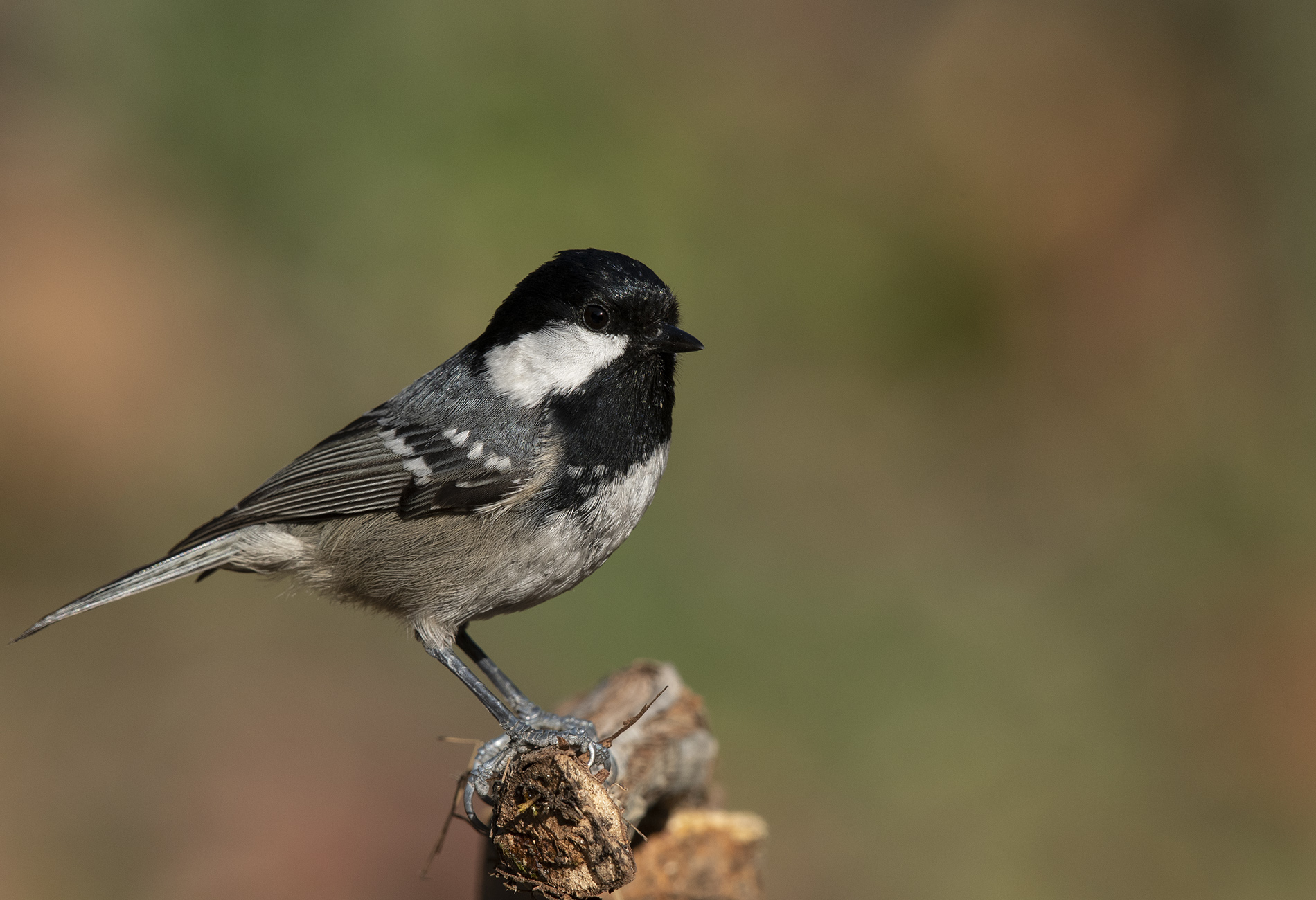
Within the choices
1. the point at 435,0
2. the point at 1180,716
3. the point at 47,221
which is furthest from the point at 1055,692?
the point at 47,221

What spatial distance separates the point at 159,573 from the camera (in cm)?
373

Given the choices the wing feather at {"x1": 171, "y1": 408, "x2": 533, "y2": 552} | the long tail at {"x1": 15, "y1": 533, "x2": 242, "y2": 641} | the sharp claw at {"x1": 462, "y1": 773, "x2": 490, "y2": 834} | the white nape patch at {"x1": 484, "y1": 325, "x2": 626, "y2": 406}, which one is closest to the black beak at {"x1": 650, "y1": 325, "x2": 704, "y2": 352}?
the white nape patch at {"x1": 484, "y1": 325, "x2": 626, "y2": 406}

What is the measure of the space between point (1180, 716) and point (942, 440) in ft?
8.81

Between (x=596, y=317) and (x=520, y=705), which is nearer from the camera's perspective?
(x=596, y=317)

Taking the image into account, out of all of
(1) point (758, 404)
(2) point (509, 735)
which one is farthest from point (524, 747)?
(1) point (758, 404)

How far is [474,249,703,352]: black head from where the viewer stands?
351 centimetres

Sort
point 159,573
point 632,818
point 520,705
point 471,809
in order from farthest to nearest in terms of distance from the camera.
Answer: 1. point 520,705
2. point 159,573
3. point 471,809
4. point 632,818

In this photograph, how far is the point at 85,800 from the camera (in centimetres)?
559

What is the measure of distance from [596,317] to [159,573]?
5.96 feet

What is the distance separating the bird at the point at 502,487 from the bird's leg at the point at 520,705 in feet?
0.04

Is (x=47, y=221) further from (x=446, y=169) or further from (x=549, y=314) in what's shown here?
(x=549, y=314)

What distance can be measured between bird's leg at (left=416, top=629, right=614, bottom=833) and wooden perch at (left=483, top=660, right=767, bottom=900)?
12cm

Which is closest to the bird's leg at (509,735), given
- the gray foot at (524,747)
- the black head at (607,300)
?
the gray foot at (524,747)

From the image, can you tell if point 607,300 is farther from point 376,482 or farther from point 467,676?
point 467,676
